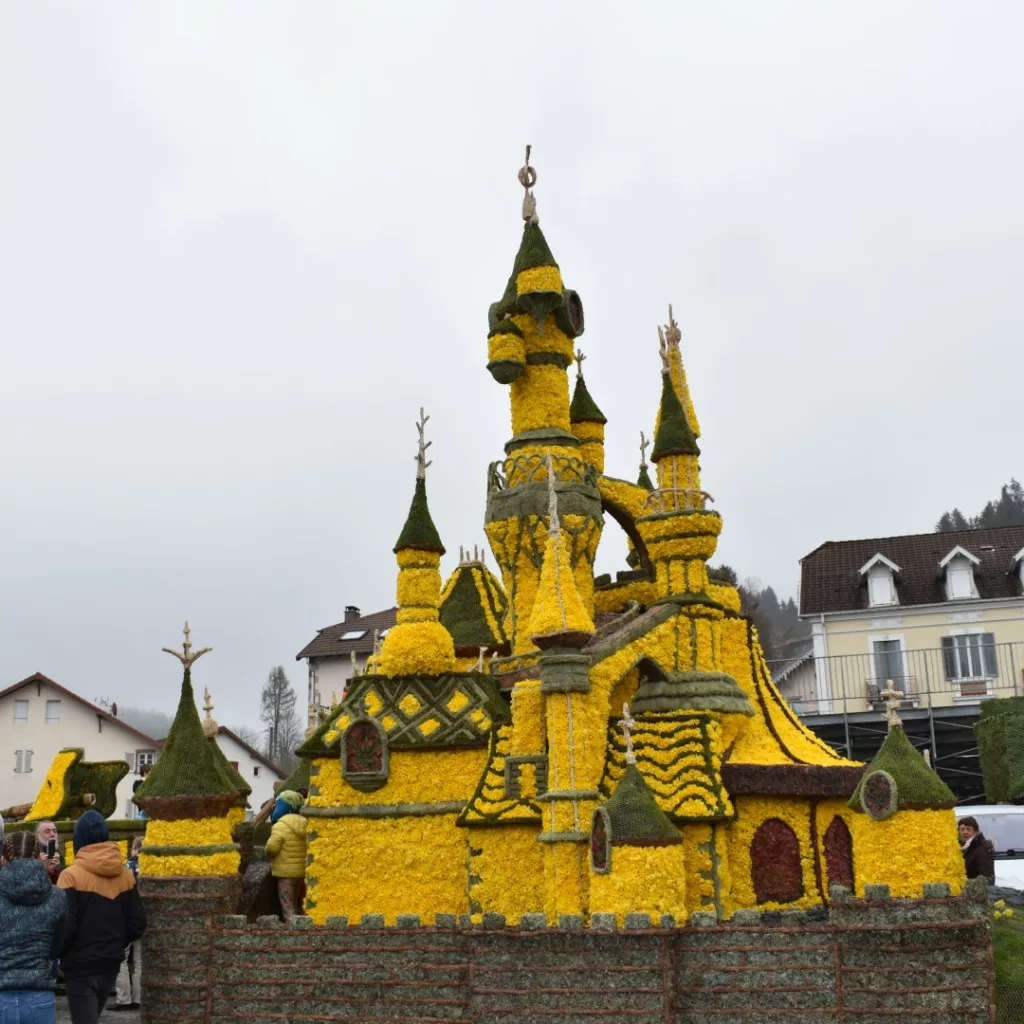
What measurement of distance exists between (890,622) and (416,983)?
1012 inches

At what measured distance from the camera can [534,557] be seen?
18.4m

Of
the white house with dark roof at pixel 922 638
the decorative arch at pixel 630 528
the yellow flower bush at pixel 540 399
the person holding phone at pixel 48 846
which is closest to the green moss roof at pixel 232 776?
the person holding phone at pixel 48 846

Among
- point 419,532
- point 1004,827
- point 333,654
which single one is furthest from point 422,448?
point 333,654

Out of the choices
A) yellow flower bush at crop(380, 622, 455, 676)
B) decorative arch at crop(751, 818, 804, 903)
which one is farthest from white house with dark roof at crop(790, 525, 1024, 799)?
yellow flower bush at crop(380, 622, 455, 676)

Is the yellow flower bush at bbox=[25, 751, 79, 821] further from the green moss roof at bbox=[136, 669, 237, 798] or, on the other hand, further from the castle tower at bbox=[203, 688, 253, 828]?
the green moss roof at bbox=[136, 669, 237, 798]

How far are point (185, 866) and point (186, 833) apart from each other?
0.46 meters

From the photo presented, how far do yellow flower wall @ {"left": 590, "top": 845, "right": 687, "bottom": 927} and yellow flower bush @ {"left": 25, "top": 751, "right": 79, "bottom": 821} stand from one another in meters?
12.0

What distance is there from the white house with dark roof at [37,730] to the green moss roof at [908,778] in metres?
40.6

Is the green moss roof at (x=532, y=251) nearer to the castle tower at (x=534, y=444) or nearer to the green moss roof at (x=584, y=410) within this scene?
the castle tower at (x=534, y=444)

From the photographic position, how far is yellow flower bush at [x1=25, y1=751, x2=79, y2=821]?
831 inches

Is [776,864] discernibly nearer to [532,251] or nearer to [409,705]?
[409,705]

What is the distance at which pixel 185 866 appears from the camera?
53.9ft

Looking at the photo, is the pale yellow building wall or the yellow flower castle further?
the pale yellow building wall

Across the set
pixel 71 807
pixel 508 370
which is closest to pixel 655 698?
pixel 508 370
